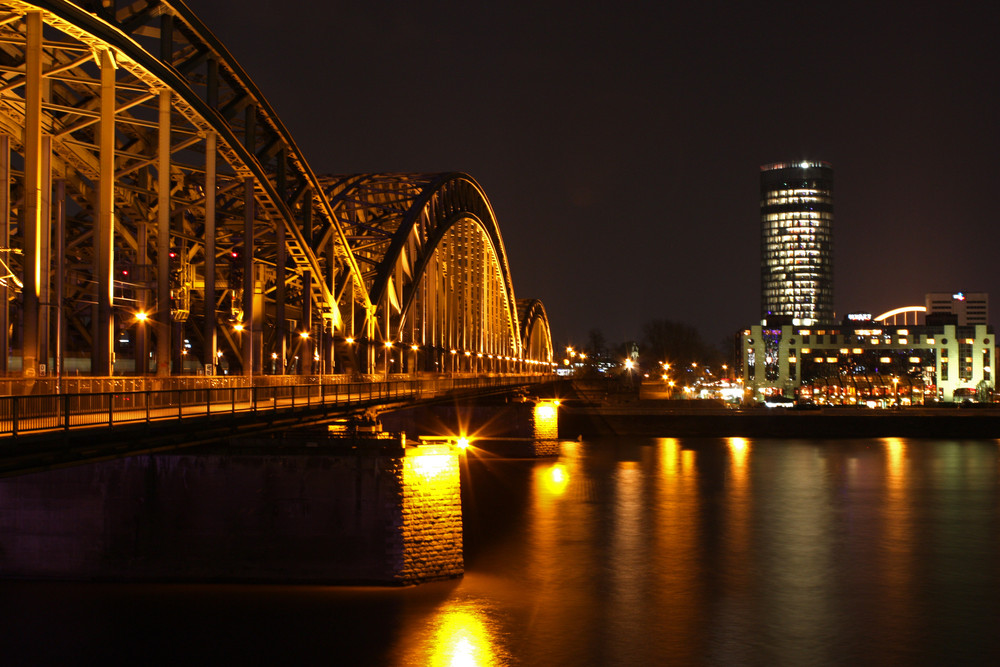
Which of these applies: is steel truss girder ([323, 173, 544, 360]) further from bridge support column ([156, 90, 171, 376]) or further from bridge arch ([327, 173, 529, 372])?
bridge support column ([156, 90, 171, 376])

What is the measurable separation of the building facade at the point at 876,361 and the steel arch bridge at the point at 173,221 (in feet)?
313

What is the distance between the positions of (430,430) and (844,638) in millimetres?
42795

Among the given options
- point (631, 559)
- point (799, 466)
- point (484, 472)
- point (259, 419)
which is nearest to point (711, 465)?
point (799, 466)

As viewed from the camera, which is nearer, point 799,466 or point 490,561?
point 490,561

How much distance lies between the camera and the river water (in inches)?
917

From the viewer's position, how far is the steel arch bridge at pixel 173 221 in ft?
82.7

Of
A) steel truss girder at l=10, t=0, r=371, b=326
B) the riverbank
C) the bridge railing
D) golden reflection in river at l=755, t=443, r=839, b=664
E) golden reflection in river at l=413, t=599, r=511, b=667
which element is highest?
steel truss girder at l=10, t=0, r=371, b=326

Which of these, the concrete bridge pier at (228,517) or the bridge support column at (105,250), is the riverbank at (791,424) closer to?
the concrete bridge pier at (228,517)

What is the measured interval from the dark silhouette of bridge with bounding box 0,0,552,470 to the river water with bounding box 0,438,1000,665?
17.7 feet

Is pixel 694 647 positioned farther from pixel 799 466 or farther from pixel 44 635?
pixel 799 466

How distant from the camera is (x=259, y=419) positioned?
24.0m

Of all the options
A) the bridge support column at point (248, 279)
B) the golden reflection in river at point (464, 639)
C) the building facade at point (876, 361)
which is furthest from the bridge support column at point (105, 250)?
the building facade at point (876, 361)

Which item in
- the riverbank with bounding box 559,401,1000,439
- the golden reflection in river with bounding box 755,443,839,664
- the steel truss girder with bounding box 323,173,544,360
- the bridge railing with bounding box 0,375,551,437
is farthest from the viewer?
the riverbank with bounding box 559,401,1000,439

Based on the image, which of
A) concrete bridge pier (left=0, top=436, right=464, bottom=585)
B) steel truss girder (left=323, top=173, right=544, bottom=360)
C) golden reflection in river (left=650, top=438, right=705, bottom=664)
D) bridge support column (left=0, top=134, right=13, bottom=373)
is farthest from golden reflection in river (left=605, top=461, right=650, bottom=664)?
steel truss girder (left=323, top=173, right=544, bottom=360)
